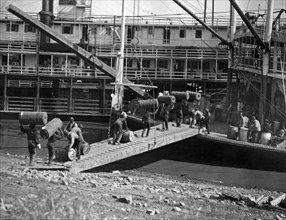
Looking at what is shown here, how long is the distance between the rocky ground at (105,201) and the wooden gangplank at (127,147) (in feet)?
A: 2.33

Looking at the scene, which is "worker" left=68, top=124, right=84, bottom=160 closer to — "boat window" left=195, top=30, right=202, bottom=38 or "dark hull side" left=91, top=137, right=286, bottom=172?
"dark hull side" left=91, top=137, right=286, bottom=172

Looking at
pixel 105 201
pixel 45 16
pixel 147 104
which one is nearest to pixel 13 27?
pixel 45 16

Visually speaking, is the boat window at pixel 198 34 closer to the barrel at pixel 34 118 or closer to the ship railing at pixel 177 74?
the ship railing at pixel 177 74

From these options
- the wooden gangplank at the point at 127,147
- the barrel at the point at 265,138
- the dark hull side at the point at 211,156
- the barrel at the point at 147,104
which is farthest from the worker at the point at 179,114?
the barrel at the point at 265,138

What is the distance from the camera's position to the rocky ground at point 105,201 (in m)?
7.64

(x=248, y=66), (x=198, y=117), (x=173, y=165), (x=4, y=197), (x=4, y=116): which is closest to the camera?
(x=4, y=197)

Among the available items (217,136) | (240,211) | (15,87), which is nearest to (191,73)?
(15,87)

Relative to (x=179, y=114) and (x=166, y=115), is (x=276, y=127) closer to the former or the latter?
(x=179, y=114)

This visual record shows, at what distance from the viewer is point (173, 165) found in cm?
2006

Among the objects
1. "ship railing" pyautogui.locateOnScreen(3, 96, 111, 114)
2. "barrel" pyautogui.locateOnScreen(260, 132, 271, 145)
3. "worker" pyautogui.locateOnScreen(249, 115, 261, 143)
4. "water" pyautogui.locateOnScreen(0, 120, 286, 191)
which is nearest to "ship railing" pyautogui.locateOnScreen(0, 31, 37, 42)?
"ship railing" pyautogui.locateOnScreen(3, 96, 111, 114)

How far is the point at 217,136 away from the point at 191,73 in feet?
57.6

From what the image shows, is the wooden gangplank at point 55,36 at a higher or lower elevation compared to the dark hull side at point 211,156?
higher

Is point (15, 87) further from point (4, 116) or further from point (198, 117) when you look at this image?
point (198, 117)

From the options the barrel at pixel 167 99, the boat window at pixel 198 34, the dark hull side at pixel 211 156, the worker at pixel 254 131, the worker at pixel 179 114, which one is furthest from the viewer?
the boat window at pixel 198 34
